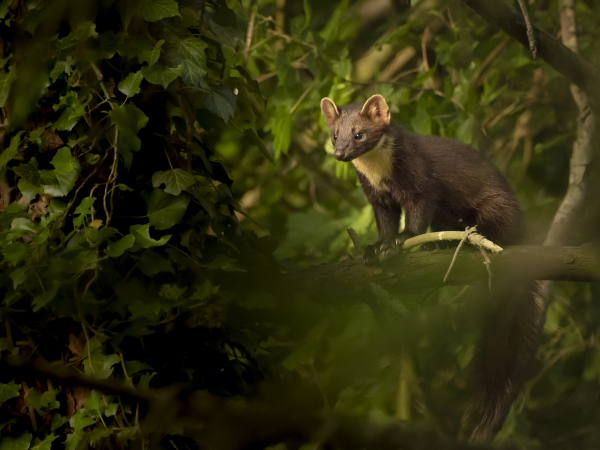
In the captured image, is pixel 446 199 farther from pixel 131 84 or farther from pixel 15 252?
pixel 15 252

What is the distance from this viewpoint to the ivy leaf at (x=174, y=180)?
115cm

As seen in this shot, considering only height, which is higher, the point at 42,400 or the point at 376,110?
the point at 376,110

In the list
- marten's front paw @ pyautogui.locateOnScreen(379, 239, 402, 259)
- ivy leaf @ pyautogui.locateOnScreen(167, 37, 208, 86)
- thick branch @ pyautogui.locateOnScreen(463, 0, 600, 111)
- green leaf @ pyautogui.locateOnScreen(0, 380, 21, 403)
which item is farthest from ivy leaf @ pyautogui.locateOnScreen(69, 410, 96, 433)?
thick branch @ pyautogui.locateOnScreen(463, 0, 600, 111)

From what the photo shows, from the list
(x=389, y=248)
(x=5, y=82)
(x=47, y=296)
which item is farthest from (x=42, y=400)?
(x=389, y=248)

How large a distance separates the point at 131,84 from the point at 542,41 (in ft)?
4.05

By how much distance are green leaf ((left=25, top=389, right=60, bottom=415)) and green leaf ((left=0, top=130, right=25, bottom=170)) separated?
45 cm

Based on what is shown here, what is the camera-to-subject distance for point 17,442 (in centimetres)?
110

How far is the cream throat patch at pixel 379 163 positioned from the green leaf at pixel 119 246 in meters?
0.97

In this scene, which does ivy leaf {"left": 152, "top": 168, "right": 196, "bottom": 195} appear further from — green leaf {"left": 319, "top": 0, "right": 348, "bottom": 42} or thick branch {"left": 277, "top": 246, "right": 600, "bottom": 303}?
green leaf {"left": 319, "top": 0, "right": 348, "bottom": 42}

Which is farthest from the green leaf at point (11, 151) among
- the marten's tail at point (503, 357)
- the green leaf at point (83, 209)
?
the marten's tail at point (503, 357)

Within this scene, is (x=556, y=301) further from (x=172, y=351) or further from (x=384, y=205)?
(x=172, y=351)

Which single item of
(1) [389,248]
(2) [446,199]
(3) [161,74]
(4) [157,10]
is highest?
(4) [157,10]

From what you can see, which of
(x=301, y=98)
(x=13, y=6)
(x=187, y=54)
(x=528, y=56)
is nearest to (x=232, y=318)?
(x=187, y=54)

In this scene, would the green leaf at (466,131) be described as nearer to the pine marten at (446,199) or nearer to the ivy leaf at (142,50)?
the pine marten at (446,199)
